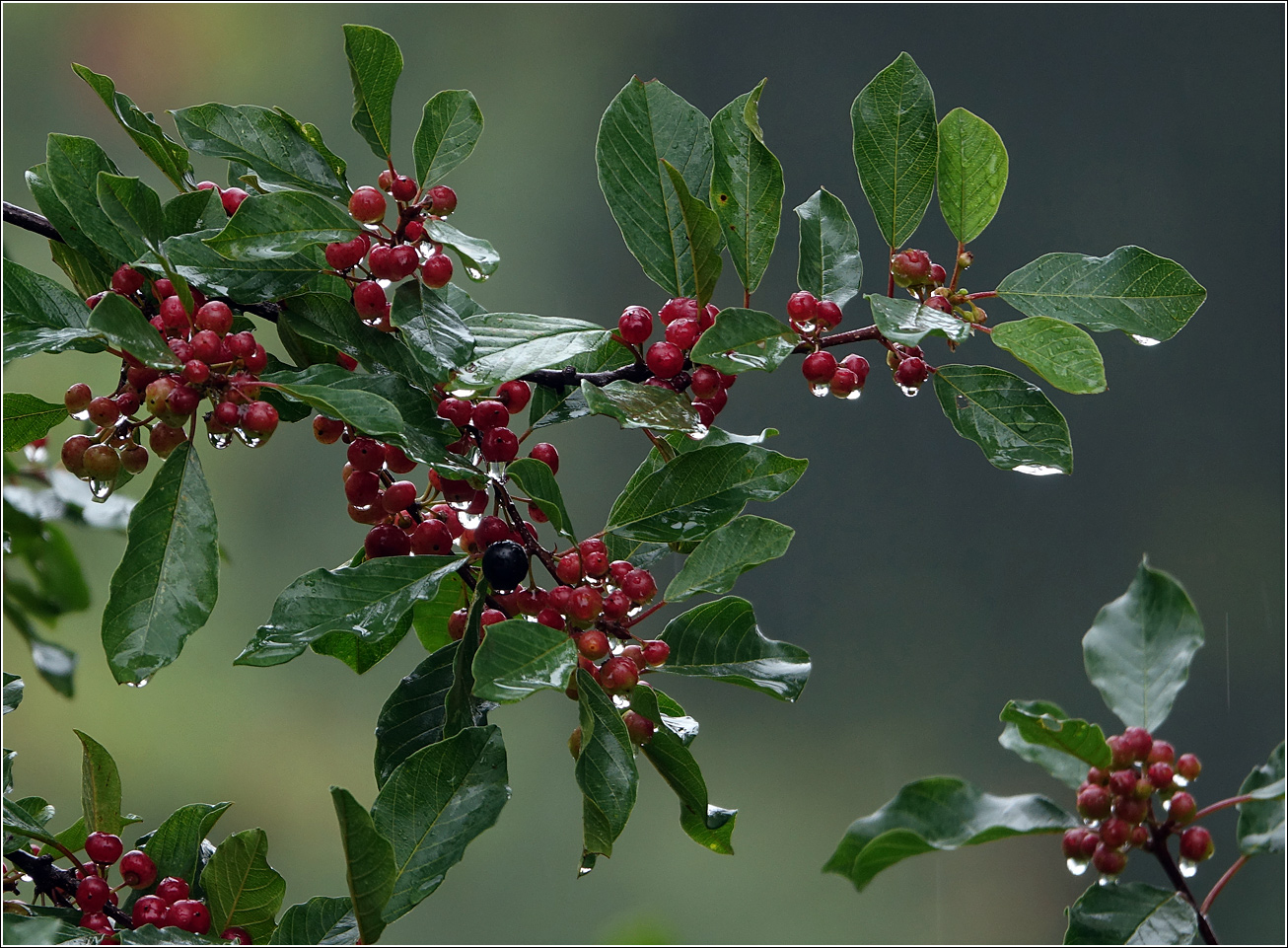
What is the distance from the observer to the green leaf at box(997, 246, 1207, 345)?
0.54 metres

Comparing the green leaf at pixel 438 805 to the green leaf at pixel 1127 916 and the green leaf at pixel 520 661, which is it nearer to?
the green leaf at pixel 520 661

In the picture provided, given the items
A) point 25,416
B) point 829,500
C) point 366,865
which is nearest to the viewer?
point 366,865

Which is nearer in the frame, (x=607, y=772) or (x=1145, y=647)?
(x=607, y=772)

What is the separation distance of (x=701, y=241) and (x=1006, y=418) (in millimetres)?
183

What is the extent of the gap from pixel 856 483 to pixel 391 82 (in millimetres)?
4392

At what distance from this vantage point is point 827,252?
0.60 meters

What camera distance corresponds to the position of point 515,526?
0.55 metres

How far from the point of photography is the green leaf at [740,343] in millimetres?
492

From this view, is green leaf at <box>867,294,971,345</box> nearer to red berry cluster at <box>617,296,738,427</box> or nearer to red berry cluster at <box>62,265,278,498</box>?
red berry cluster at <box>617,296,738,427</box>

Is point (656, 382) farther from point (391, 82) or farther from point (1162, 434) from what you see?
point (1162, 434)

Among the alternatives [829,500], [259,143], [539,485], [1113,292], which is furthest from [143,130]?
[829,500]

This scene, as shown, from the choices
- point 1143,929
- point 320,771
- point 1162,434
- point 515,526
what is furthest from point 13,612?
point 1162,434

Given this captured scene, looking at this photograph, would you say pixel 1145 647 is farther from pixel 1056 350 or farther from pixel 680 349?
pixel 680 349

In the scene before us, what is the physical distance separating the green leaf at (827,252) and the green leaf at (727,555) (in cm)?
14
